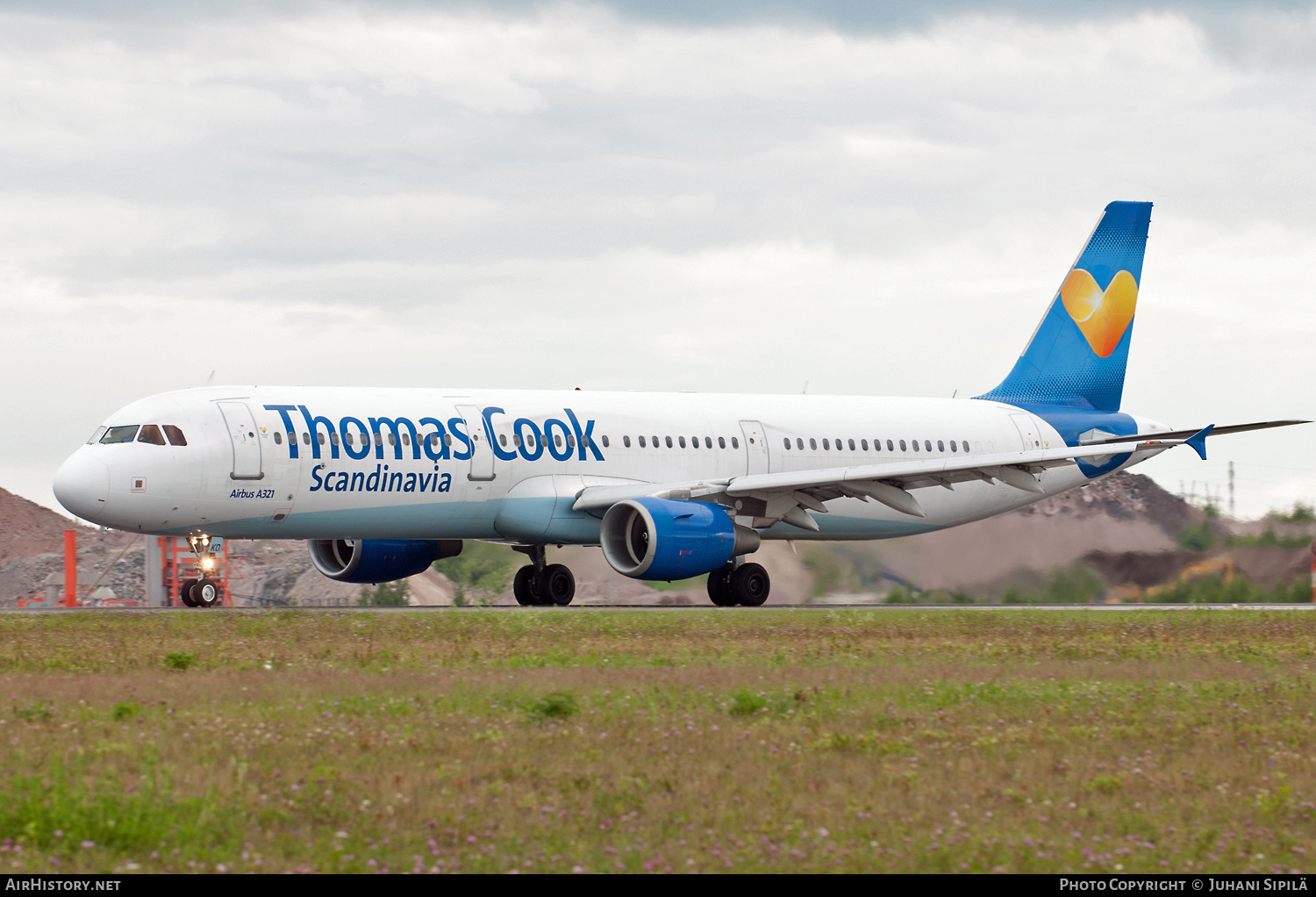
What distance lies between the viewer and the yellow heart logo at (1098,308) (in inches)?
1426

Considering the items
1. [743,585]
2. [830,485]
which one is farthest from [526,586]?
[830,485]

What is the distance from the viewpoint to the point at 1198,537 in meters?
31.2

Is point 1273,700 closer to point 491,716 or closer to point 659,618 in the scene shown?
point 491,716

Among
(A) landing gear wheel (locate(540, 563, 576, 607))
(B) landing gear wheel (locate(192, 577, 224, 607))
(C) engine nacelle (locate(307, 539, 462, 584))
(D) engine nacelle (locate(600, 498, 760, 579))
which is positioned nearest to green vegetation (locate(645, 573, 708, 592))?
(A) landing gear wheel (locate(540, 563, 576, 607))

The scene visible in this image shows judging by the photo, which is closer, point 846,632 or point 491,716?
point 491,716

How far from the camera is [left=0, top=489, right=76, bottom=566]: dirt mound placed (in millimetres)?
53281

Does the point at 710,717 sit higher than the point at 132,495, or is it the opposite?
the point at 132,495

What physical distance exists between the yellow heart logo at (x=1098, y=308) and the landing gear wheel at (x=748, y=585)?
1210cm

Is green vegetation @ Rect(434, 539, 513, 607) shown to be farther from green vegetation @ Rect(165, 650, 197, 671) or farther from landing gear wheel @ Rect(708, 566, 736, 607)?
green vegetation @ Rect(165, 650, 197, 671)

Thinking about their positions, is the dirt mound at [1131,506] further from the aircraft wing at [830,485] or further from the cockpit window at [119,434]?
the cockpit window at [119,434]

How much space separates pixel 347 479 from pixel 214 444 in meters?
2.30

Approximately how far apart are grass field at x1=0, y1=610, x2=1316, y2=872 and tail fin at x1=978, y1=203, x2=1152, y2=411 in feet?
62.3

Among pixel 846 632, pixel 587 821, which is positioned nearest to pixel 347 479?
pixel 846 632
